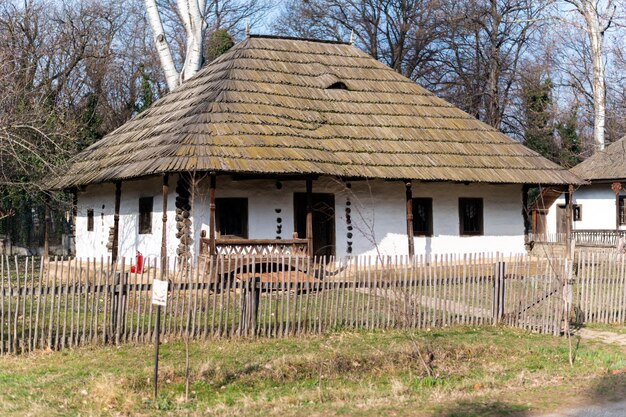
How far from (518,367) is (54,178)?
17179 mm

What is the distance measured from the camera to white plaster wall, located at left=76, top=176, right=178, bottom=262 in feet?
64.4

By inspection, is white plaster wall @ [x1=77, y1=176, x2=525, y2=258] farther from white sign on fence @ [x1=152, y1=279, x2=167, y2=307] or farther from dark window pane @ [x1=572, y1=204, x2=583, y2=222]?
dark window pane @ [x1=572, y1=204, x2=583, y2=222]

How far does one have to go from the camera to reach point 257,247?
58.1 feet

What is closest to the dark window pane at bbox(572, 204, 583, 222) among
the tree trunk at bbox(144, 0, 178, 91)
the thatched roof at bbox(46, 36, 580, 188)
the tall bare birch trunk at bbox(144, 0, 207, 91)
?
the thatched roof at bbox(46, 36, 580, 188)

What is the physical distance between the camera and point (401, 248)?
70.4ft

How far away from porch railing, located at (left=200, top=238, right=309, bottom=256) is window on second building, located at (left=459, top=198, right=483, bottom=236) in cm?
612

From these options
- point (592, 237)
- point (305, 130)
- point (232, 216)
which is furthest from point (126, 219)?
point (592, 237)

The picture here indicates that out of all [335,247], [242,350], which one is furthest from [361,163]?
[242,350]

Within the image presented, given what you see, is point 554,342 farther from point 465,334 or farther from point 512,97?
point 512,97

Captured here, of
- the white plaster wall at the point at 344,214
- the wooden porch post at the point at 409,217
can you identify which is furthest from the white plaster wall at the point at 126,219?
the wooden porch post at the point at 409,217

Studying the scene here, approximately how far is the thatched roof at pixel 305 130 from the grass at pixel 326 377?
6998mm

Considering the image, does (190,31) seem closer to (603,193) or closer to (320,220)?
(320,220)

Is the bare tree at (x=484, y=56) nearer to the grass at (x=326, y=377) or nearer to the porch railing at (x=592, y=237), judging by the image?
the porch railing at (x=592, y=237)

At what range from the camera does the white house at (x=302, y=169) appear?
1828 centimetres
